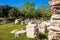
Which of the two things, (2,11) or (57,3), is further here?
(2,11)

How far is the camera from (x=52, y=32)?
116 inches

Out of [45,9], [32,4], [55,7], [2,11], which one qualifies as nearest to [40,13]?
[45,9]

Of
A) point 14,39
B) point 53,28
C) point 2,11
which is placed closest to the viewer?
point 53,28

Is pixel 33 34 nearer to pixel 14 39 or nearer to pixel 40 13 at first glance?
pixel 14 39

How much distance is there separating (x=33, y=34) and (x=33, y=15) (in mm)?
37117

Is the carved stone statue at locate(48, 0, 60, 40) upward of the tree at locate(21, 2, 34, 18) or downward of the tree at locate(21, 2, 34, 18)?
upward

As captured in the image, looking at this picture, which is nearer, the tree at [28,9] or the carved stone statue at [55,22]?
the carved stone statue at [55,22]

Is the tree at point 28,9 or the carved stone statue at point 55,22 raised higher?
the carved stone statue at point 55,22

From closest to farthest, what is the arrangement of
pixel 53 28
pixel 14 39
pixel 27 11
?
pixel 53 28
pixel 14 39
pixel 27 11

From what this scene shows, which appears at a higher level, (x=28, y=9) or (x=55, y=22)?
(x=55, y=22)

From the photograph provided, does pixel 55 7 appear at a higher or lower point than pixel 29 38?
higher

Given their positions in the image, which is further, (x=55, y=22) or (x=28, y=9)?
(x=28, y=9)

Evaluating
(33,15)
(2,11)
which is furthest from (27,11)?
(2,11)

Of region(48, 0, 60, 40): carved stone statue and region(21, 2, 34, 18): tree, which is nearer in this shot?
region(48, 0, 60, 40): carved stone statue
